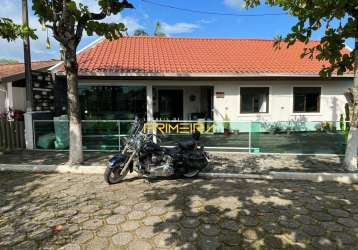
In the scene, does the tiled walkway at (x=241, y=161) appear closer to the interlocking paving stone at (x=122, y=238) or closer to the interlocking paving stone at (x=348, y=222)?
the interlocking paving stone at (x=348, y=222)

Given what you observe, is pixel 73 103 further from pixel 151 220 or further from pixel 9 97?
pixel 9 97

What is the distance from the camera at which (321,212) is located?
4.48m

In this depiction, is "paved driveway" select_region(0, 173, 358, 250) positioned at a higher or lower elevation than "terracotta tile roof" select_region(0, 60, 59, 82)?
lower

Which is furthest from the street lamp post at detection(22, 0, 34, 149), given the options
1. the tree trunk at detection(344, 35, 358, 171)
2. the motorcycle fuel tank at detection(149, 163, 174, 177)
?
the tree trunk at detection(344, 35, 358, 171)

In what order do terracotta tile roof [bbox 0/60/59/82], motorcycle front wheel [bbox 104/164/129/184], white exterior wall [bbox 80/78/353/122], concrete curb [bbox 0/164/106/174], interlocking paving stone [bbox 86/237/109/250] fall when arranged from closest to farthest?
interlocking paving stone [bbox 86/237/109/250] → motorcycle front wheel [bbox 104/164/129/184] → concrete curb [bbox 0/164/106/174] → terracotta tile roof [bbox 0/60/59/82] → white exterior wall [bbox 80/78/353/122]

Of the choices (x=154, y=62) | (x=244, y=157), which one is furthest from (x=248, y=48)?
(x=244, y=157)

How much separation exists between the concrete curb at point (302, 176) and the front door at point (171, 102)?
8.40 meters

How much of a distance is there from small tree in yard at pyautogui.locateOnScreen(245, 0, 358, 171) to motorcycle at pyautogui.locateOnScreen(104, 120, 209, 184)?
3.78 metres

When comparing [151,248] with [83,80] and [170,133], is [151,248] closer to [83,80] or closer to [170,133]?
[170,133]

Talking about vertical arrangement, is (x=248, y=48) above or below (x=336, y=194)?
above

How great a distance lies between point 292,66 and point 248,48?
124 inches

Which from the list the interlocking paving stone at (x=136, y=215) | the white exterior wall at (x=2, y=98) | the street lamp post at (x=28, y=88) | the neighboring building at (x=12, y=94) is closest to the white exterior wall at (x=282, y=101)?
the street lamp post at (x=28, y=88)

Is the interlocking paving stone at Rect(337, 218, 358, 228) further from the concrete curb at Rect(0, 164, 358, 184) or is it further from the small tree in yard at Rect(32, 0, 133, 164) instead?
the small tree in yard at Rect(32, 0, 133, 164)

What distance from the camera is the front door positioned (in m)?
14.6
